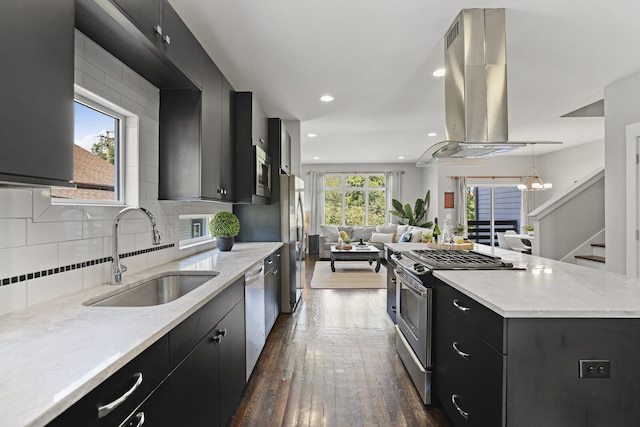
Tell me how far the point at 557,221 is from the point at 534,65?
8.13 ft

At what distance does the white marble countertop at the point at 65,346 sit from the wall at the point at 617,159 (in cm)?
406

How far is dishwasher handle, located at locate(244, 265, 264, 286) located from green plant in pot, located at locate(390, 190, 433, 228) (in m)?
6.75

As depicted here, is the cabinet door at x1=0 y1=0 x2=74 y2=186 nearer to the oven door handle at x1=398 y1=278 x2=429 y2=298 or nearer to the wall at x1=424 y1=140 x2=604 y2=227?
the oven door handle at x1=398 y1=278 x2=429 y2=298

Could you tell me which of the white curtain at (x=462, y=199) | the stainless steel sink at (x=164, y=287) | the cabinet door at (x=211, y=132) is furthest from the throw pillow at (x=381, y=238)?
the stainless steel sink at (x=164, y=287)

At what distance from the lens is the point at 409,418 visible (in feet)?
6.85

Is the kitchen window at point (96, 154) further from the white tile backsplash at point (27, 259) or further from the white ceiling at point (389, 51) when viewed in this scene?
the white ceiling at point (389, 51)

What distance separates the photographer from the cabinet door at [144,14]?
1.44m

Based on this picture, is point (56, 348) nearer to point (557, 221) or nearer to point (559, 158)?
point (557, 221)

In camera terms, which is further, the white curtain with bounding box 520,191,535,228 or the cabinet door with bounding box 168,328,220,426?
the white curtain with bounding box 520,191,535,228

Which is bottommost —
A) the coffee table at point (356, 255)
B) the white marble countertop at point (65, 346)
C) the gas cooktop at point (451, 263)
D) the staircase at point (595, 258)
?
the coffee table at point (356, 255)

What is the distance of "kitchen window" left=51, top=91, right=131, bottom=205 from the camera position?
1721mm

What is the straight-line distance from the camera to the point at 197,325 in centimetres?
149

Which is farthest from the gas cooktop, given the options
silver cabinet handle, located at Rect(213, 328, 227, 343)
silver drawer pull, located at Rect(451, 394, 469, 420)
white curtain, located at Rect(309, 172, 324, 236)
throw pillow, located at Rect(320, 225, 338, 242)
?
white curtain, located at Rect(309, 172, 324, 236)

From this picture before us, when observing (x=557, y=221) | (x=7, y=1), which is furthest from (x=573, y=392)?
(x=557, y=221)
